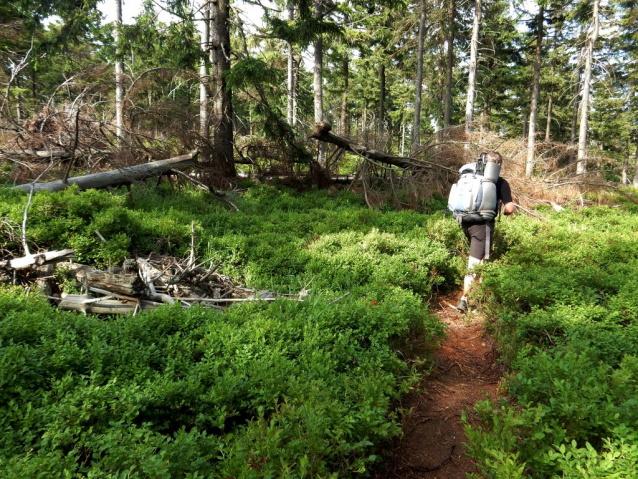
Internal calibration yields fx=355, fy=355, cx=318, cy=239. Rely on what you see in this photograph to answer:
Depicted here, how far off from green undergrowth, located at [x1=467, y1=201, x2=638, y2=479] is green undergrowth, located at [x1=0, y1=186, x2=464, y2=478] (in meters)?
0.83

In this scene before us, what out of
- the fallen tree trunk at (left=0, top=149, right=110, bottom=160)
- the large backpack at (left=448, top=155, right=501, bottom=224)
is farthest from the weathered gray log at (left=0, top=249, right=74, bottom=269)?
the large backpack at (left=448, top=155, right=501, bottom=224)

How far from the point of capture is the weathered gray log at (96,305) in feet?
13.9

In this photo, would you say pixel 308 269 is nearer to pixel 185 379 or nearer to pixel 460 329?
pixel 460 329

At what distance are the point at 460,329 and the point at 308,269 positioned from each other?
2.54 metres

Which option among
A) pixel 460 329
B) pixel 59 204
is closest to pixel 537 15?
pixel 460 329

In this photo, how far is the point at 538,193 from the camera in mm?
11781

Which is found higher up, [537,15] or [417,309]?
[537,15]

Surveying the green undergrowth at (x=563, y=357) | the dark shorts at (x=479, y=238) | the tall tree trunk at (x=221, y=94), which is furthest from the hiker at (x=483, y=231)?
the tall tree trunk at (x=221, y=94)

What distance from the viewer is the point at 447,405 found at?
3596 millimetres

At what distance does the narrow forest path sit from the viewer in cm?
284

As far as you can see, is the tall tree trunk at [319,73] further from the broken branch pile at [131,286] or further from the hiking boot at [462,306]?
the broken branch pile at [131,286]

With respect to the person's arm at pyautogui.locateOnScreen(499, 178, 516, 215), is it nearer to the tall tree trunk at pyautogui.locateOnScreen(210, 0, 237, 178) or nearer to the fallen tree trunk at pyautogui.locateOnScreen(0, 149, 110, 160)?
the tall tree trunk at pyautogui.locateOnScreen(210, 0, 237, 178)

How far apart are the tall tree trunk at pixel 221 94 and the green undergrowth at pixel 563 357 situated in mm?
8292

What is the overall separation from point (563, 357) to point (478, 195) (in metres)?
3.22
